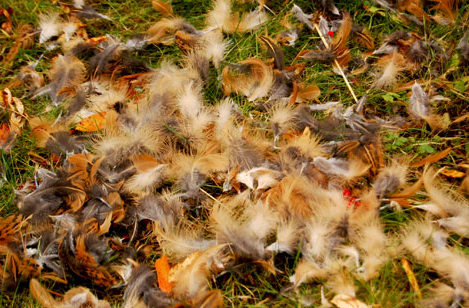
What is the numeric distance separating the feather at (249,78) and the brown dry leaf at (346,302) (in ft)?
3.88

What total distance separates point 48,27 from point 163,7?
2.68 feet

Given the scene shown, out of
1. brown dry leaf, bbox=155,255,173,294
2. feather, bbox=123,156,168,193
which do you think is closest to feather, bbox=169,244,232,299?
brown dry leaf, bbox=155,255,173,294

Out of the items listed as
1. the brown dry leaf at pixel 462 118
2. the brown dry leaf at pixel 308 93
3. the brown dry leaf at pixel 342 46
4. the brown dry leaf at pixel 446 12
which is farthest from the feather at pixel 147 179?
the brown dry leaf at pixel 446 12

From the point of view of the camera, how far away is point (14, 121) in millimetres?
2623

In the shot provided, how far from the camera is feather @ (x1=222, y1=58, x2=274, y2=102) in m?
2.50

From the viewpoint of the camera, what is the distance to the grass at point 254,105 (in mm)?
1928

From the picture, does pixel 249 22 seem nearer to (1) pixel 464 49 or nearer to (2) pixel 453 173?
(1) pixel 464 49

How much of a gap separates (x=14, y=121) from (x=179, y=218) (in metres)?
1.26

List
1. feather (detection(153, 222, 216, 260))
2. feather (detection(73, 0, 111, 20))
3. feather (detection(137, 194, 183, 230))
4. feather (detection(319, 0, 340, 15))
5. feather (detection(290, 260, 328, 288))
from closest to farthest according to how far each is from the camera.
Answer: feather (detection(290, 260, 328, 288)) → feather (detection(153, 222, 216, 260)) → feather (detection(137, 194, 183, 230)) → feather (detection(319, 0, 340, 15)) → feather (detection(73, 0, 111, 20))

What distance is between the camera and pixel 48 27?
9.93ft

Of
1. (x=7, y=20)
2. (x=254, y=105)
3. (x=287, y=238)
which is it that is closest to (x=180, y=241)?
(x=287, y=238)

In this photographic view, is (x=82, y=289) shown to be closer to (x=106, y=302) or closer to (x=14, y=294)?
(x=106, y=302)

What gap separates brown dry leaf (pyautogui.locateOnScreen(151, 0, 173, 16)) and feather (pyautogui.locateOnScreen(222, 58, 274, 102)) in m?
0.70

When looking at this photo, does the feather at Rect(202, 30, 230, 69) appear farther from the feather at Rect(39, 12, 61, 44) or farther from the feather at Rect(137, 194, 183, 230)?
the feather at Rect(39, 12, 61, 44)
